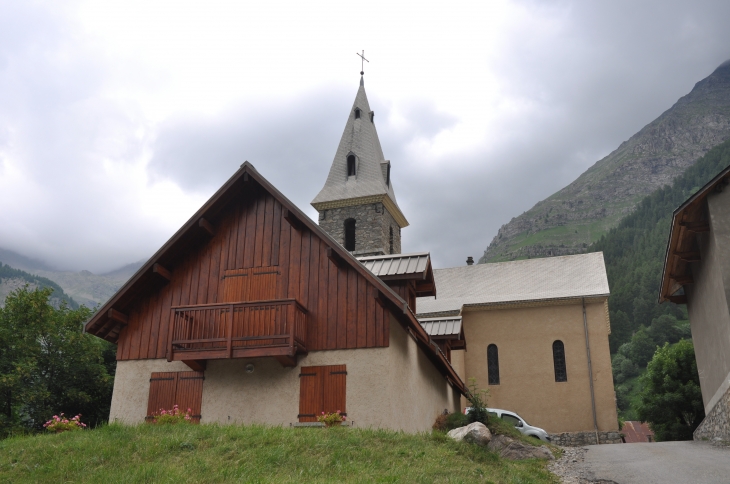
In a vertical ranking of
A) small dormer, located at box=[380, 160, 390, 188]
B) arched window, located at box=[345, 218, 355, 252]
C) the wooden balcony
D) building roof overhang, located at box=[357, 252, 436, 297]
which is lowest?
the wooden balcony

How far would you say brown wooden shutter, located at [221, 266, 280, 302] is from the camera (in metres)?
17.4

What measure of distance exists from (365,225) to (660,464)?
91.2ft

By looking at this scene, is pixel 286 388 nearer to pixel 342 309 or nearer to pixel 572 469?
pixel 342 309

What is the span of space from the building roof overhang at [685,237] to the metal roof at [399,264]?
6793mm

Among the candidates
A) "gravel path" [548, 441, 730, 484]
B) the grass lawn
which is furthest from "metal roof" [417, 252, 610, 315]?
the grass lawn

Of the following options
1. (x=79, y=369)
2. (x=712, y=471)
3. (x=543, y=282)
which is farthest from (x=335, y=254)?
(x=543, y=282)

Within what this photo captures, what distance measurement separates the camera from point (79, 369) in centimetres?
2845

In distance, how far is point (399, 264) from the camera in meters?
18.8

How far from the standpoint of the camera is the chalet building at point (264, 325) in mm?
15938

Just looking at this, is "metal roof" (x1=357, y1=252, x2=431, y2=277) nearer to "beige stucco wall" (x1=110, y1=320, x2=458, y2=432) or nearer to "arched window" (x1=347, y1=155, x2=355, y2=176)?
"beige stucco wall" (x1=110, y1=320, x2=458, y2=432)

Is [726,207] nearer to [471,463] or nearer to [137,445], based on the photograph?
[471,463]

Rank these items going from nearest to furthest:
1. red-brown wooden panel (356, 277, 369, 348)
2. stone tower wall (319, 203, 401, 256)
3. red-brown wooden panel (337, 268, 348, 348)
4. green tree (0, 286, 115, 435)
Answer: red-brown wooden panel (356, 277, 369, 348)
red-brown wooden panel (337, 268, 348, 348)
green tree (0, 286, 115, 435)
stone tower wall (319, 203, 401, 256)

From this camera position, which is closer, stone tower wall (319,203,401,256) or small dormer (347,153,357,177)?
stone tower wall (319,203,401,256)

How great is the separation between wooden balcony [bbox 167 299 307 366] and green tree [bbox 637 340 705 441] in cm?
2522
